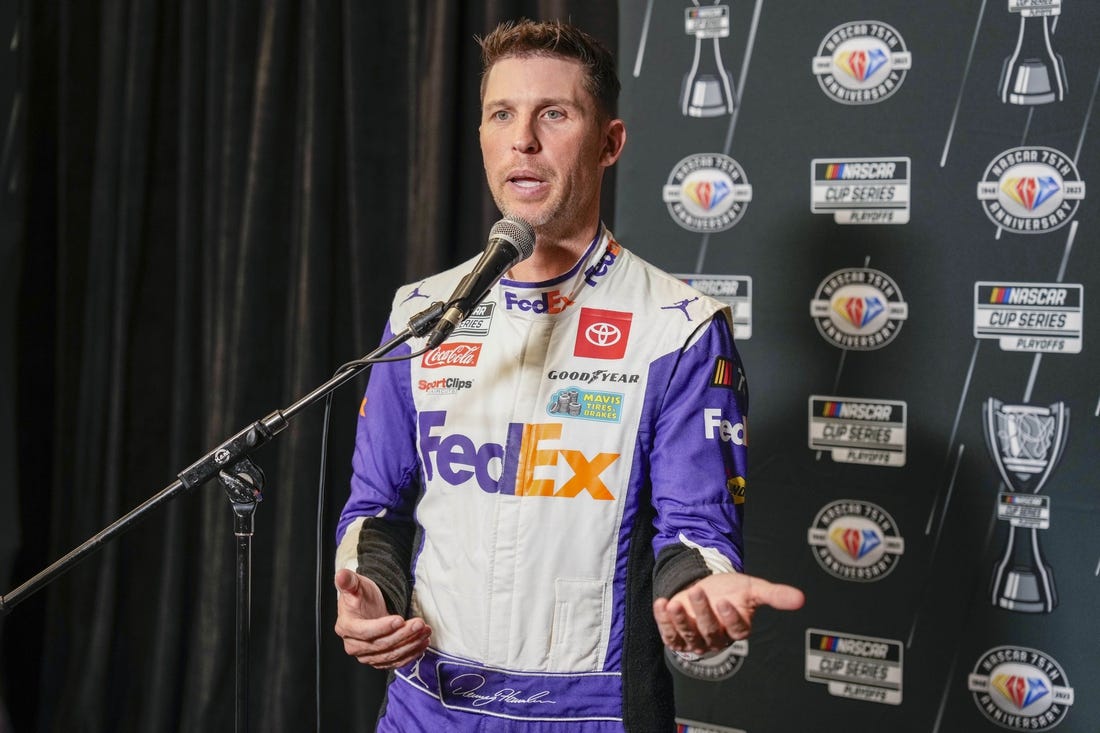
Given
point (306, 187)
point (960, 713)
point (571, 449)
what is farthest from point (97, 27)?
point (960, 713)

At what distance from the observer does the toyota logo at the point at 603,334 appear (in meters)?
1.39

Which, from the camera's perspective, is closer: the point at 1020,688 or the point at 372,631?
the point at 372,631

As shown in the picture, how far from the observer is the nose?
54.9 inches

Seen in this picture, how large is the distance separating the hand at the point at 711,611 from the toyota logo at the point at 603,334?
0.38 meters

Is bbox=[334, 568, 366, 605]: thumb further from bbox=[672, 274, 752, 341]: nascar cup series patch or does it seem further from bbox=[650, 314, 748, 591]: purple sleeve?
bbox=[672, 274, 752, 341]: nascar cup series patch

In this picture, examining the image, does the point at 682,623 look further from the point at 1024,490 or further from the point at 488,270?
the point at 1024,490

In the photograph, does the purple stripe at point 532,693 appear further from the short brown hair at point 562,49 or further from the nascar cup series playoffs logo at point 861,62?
the nascar cup series playoffs logo at point 861,62

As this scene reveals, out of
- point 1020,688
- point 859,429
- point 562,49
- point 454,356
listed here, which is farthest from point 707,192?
point 1020,688

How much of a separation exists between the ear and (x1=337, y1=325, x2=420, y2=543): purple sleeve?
0.40 meters

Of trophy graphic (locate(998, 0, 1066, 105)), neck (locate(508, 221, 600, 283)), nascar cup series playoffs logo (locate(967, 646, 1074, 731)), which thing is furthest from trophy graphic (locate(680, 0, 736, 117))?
nascar cup series playoffs logo (locate(967, 646, 1074, 731))

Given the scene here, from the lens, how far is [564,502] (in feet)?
4.37

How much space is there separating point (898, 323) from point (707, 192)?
1.42 ft

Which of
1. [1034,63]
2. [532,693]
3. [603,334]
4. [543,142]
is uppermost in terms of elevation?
[1034,63]

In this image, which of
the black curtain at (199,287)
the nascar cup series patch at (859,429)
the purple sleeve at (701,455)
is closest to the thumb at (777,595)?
the purple sleeve at (701,455)
